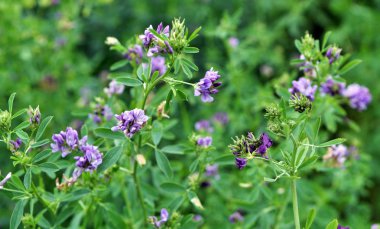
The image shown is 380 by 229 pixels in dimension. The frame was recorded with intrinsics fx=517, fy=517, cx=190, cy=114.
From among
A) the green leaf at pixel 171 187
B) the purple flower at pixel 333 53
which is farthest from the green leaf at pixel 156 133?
the purple flower at pixel 333 53

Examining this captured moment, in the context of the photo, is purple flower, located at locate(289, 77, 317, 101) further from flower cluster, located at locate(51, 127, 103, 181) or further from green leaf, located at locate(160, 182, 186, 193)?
flower cluster, located at locate(51, 127, 103, 181)

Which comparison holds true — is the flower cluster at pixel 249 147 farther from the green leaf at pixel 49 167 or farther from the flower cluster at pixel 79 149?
the green leaf at pixel 49 167

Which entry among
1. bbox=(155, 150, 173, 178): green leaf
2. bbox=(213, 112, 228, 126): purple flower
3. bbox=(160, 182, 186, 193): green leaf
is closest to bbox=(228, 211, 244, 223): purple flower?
bbox=(160, 182, 186, 193): green leaf

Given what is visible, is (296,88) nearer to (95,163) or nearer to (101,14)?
(95,163)

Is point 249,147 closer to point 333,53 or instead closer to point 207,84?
point 207,84

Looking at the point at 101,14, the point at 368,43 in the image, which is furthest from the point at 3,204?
the point at 368,43
